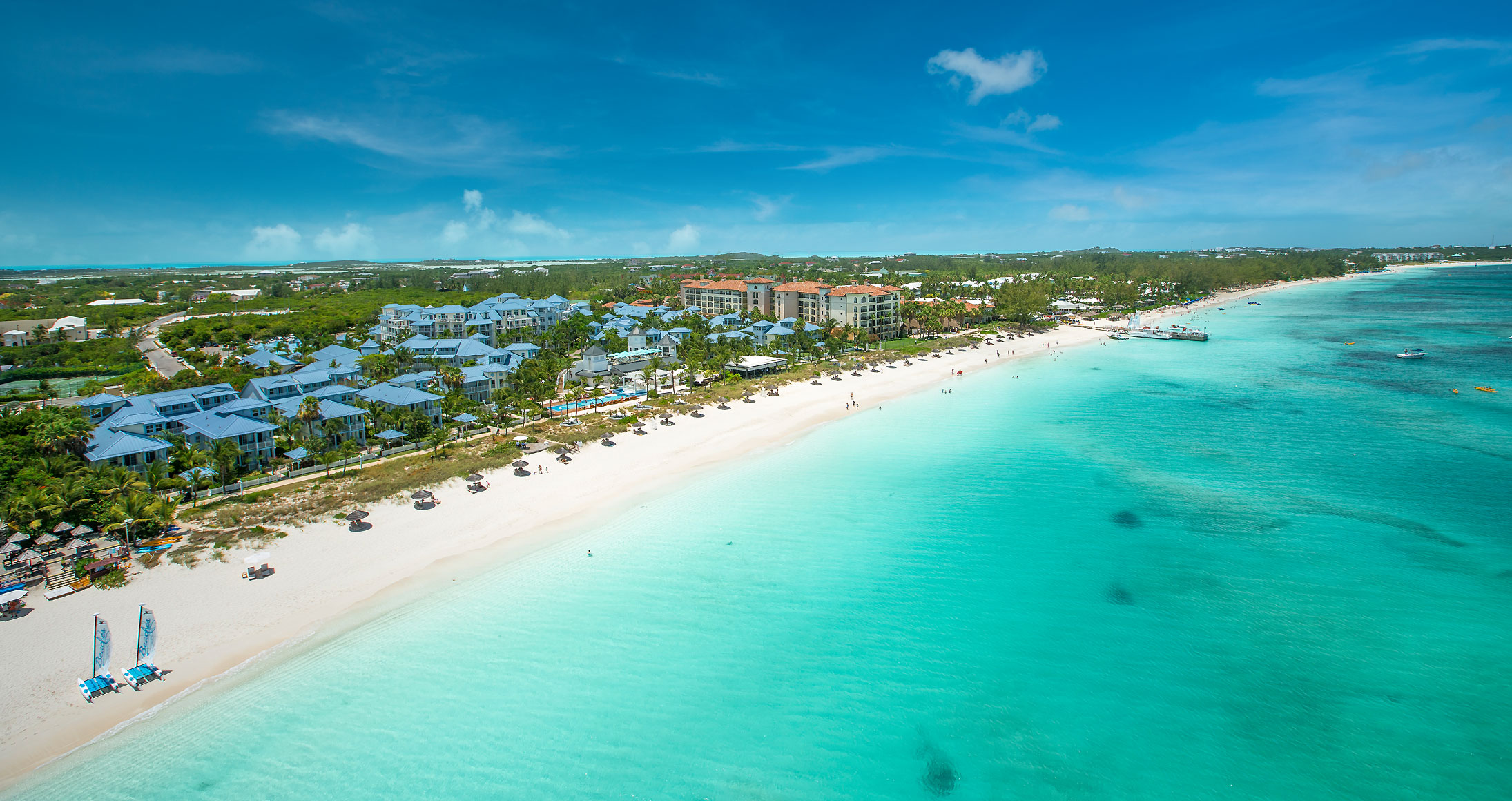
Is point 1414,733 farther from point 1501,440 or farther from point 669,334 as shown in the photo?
point 669,334

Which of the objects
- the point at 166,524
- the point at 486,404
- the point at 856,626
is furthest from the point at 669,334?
the point at 856,626

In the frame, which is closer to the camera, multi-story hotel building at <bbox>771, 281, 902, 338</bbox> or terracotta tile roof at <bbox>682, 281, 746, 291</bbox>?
multi-story hotel building at <bbox>771, 281, 902, 338</bbox>

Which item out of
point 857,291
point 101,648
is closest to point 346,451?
point 101,648

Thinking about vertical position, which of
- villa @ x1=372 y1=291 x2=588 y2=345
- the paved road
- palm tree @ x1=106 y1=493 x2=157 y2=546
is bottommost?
palm tree @ x1=106 y1=493 x2=157 y2=546

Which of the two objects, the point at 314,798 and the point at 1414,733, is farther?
the point at 1414,733

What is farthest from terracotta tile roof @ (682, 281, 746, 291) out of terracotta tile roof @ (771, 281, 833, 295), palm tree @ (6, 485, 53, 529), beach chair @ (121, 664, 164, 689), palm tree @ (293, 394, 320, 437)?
beach chair @ (121, 664, 164, 689)

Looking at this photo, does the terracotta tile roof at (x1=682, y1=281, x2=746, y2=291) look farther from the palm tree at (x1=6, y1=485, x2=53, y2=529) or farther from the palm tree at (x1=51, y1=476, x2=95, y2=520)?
the palm tree at (x1=6, y1=485, x2=53, y2=529)

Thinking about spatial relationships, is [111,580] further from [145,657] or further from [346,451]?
[346,451]

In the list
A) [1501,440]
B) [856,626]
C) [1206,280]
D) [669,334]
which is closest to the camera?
[856,626]

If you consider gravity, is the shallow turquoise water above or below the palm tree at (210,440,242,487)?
below

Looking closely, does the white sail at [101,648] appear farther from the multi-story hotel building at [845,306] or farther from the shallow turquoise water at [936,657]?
the multi-story hotel building at [845,306]
